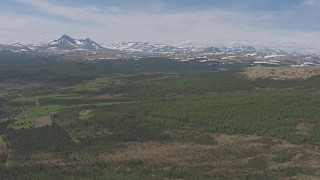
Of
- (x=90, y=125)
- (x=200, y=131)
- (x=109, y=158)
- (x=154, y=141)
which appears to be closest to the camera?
(x=109, y=158)

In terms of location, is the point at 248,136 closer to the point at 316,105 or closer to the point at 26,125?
the point at 316,105

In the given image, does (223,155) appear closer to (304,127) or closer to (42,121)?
(304,127)

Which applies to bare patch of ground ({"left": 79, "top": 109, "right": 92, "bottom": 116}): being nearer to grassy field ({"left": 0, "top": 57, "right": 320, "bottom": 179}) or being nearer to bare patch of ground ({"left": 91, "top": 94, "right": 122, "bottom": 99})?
grassy field ({"left": 0, "top": 57, "right": 320, "bottom": 179})

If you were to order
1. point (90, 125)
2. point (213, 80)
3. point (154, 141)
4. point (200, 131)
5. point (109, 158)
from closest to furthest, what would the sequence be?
1. point (109, 158)
2. point (154, 141)
3. point (200, 131)
4. point (90, 125)
5. point (213, 80)

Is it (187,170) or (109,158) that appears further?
(109,158)

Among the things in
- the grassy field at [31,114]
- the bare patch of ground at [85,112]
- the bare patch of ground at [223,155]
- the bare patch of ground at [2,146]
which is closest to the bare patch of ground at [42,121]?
the grassy field at [31,114]

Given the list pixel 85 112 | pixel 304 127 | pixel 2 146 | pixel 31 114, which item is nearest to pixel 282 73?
pixel 304 127

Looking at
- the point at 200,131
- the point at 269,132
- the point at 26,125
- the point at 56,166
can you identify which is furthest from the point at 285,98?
the point at 26,125

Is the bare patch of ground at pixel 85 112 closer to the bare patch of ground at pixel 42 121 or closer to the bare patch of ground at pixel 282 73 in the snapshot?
the bare patch of ground at pixel 42 121
